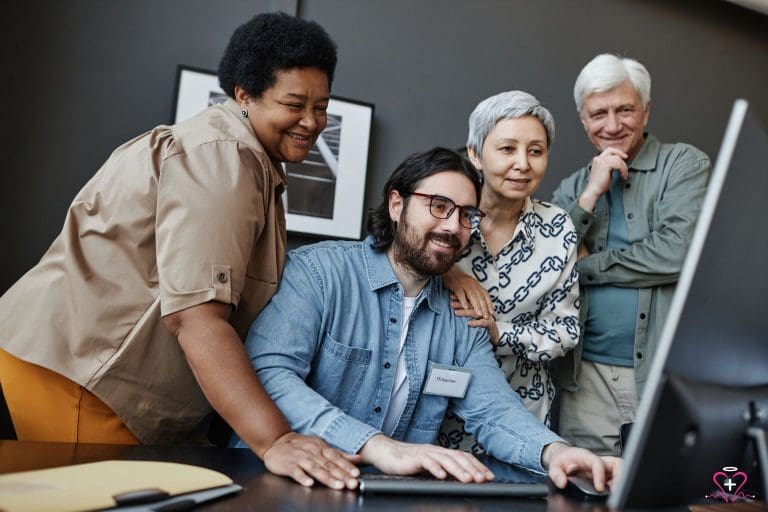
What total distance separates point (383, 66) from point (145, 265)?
6.17ft

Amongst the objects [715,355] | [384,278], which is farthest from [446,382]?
[715,355]

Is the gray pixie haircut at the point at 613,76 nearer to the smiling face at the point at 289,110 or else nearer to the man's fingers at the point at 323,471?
the smiling face at the point at 289,110

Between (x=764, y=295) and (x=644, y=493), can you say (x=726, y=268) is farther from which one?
(x=644, y=493)

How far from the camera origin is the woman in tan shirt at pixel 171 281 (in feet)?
4.72

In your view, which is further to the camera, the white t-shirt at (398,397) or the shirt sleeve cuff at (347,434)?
the white t-shirt at (398,397)

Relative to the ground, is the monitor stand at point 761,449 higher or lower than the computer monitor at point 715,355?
lower

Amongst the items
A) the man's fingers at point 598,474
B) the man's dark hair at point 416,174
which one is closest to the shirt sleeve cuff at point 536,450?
the man's fingers at point 598,474

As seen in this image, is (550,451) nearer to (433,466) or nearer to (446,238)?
(433,466)

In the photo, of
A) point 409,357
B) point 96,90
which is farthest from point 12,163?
point 409,357

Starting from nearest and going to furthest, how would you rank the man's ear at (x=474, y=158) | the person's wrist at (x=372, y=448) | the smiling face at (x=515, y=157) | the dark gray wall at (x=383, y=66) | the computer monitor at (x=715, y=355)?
the computer monitor at (x=715, y=355) → the person's wrist at (x=372, y=448) → the smiling face at (x=515, y=157) → the man's ear at (x=474, y=158) → the dark gray wall at (x=383, y=66)

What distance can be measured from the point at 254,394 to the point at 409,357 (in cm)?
58

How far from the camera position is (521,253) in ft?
7.26

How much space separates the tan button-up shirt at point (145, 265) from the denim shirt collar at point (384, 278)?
1.27 ft

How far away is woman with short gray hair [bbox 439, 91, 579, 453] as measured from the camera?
216cm
